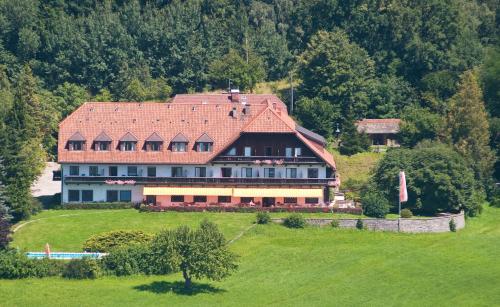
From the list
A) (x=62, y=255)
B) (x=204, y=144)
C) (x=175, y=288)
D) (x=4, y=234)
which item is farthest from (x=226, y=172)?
(x=175, y=288)

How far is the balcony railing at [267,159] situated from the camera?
132000 millimetres

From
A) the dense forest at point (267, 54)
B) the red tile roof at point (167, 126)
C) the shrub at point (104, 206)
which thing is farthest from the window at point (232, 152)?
the dense forest at point (267, 54)

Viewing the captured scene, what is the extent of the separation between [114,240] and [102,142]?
19505mm

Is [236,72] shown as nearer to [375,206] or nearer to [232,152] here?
[232,152]

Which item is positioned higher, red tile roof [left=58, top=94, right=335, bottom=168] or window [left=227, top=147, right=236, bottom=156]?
red tile roof [left=58, top=94, right=335, bottom=168]

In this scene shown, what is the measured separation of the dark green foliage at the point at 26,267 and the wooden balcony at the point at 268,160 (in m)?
24.7

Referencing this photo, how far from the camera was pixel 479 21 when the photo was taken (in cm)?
18062

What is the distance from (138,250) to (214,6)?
75.5 m

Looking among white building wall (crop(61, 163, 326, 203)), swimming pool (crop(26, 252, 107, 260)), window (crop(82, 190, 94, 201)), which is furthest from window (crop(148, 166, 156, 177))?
swimming pool (crop(26, 252, 107, 260))

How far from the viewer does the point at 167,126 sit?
136 meters

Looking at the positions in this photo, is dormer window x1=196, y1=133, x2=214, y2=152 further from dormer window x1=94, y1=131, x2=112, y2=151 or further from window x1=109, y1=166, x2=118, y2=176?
dormer window x1=94, y1=131, x2=112, y2=151

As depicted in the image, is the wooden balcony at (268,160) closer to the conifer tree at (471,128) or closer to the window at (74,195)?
the window at (74,195)

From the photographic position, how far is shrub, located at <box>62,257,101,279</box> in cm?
11181

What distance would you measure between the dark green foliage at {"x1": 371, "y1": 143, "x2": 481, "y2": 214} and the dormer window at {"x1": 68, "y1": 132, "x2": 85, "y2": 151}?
27.5 metres
